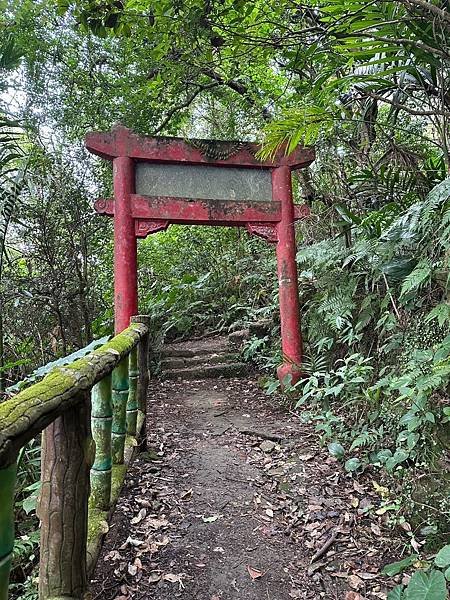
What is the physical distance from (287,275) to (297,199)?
312cm

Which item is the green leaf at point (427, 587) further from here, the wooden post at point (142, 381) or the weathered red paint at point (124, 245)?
the weathered red paint at point (124, 245)

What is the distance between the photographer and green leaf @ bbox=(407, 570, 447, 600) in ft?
5.56

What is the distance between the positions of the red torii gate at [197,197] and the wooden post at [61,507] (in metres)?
3.59

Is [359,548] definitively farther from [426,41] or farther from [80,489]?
[426,41]

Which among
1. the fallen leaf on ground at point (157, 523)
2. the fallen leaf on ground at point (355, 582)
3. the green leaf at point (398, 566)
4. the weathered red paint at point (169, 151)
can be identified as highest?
the weathered red paint at point (169, 151)

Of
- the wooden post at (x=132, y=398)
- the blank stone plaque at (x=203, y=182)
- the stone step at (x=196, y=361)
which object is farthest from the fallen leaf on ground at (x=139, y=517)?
the stone step at (x=196, y=361)

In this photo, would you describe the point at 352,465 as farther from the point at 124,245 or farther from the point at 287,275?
the point at 124,245

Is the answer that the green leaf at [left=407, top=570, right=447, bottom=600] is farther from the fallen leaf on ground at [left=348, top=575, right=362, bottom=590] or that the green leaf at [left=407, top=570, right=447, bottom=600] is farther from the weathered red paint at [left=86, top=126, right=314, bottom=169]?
the weathered red paint at [left=86, top=126, right=314, bottom=169]

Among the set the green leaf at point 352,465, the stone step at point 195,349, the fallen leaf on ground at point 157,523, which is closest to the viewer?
the fallen leaf on ground at point 157,523

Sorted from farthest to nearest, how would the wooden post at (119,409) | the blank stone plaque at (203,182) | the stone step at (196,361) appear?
the stone step at (196,361) → the blank stone plaque at (203,182) → the wooden post at (119,409)

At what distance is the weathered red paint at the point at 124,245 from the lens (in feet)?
16.3

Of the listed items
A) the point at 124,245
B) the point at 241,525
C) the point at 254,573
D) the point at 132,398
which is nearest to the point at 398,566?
the point at 254,573

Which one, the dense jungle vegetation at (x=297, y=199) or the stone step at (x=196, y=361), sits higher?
the dense jungle vegetation at (x=297, y=199)

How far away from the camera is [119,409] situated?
97.4 inches
